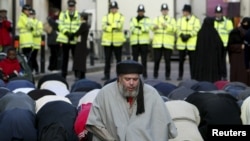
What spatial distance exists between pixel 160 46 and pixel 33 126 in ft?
48.3

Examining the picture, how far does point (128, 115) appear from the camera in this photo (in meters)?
9.14

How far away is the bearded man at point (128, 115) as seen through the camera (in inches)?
357

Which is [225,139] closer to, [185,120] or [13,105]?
[185,120]

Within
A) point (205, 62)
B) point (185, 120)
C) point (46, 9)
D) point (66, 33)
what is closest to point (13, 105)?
point (185, 120)

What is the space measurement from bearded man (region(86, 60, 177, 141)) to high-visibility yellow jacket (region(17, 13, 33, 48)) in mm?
17085

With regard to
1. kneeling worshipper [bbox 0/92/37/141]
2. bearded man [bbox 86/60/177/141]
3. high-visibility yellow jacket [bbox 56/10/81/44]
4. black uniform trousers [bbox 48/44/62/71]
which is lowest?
black uniform trousers [bbox 48/44/62/71]

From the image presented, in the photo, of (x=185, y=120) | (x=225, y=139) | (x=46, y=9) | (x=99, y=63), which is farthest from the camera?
(x=46, y=9)

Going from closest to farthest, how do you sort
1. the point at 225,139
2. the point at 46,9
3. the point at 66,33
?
the point at 225,139
the point at 66,33
the point at 46,9

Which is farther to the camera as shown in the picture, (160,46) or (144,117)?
(160,46)

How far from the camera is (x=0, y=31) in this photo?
84.2ft

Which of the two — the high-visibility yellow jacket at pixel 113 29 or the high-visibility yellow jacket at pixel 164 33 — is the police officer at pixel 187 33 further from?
the high-visibility yellow jacket at pixel 113 29

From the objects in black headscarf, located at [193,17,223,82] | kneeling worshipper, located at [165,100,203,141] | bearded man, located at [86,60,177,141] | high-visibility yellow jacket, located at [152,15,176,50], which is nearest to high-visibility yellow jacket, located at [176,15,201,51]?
high-visibility yellow jacket, located at [152,15,176,50]

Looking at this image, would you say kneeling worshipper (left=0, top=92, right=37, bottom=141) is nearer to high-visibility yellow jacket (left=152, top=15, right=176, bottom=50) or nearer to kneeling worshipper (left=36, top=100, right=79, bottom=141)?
kneeling worshipper (left=36, top=100, right=79, bottom=141)

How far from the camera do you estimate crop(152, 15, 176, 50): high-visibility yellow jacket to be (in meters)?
25.2
